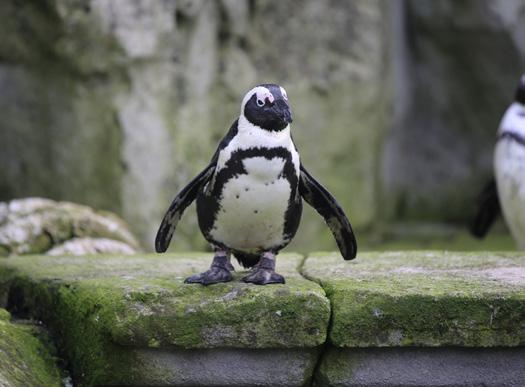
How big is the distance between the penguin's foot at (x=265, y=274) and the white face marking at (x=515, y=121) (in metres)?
2.46

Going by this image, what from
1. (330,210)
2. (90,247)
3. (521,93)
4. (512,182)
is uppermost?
(521,93)

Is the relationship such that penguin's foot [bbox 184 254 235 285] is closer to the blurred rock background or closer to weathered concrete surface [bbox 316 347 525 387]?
weathered concrete surface [bbox 316 347 525 387]

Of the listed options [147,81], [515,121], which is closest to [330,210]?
[515,121]

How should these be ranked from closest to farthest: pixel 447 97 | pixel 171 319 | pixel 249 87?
pixel 171 319 → pixel 249 87 → pixel 447 97

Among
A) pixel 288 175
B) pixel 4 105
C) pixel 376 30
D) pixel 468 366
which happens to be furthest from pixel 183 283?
pixel 376 30

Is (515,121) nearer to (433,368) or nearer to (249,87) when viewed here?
(249,87)

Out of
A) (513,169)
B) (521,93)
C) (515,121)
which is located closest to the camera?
(513,169)

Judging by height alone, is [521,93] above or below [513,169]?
above

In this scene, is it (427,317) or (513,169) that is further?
(513,169)

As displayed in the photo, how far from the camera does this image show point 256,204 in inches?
113

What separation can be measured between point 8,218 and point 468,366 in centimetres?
232

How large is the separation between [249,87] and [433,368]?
4180mm

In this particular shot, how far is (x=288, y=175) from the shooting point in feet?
9.41

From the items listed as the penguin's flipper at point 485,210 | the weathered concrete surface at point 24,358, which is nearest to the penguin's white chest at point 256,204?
the weathered concrete surface at point 24,358
